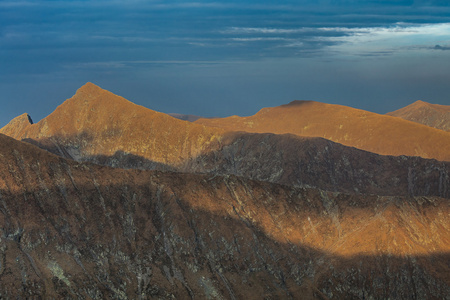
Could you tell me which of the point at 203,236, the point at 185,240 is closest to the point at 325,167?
the point at 203,236

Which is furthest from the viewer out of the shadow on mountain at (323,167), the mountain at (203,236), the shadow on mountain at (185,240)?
the shadow on mountain at (323,167)

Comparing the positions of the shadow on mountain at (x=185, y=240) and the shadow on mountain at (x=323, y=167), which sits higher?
the shadow on mountain at (x=185, y=240)

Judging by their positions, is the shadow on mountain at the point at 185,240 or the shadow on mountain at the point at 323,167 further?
the shadow on mountain at the point at 323,167

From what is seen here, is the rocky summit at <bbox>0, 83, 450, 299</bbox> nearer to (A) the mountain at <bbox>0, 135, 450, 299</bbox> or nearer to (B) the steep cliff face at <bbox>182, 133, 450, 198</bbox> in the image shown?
(A) the mountain at <bbox>0, 135, 450, 299</bbox>

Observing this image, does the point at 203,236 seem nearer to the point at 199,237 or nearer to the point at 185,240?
the point at 199,237

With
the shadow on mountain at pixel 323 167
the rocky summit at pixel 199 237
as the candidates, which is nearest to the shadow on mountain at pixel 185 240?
the rocky summit at pixel 199 237

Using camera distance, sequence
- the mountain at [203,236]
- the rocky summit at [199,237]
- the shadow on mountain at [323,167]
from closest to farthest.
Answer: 1. the rocky summit at [199,237]
2. the mountain at [203,236]
3. the shadow on mountain at [323,167]

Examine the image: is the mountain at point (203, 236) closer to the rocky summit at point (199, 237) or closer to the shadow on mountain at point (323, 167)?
the rocky summit at point (199, 237)

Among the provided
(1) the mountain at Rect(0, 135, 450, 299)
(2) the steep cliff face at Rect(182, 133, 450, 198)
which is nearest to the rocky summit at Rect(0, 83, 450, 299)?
(1) the mountain at Rect(0, 135, 450, 299)

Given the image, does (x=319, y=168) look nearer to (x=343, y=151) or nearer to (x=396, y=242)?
(x=343, y=151)
